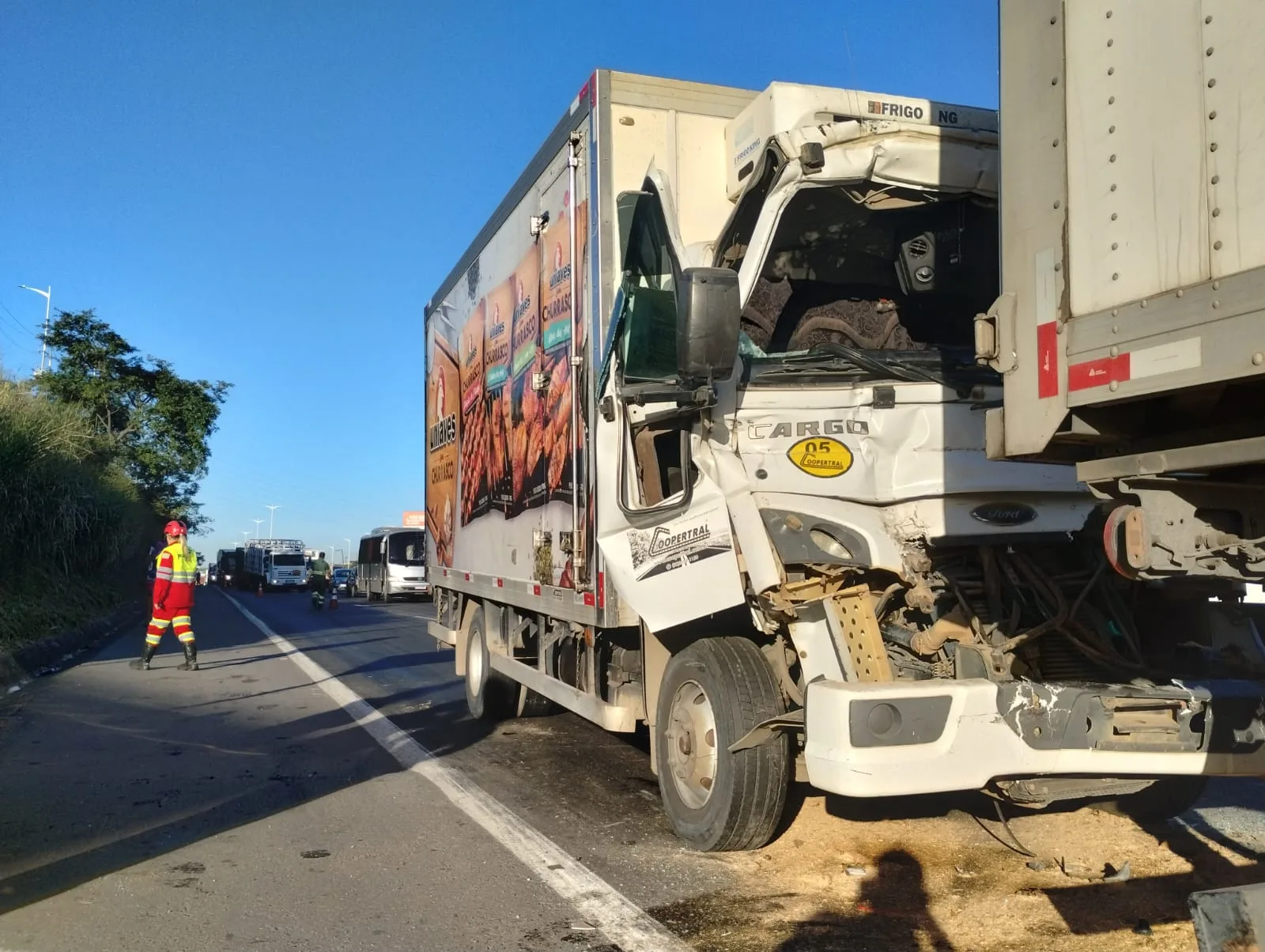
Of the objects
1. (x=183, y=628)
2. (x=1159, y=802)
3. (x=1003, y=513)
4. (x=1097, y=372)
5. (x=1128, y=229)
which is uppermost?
(x=1128, y=229)

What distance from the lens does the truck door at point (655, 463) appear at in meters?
4.94

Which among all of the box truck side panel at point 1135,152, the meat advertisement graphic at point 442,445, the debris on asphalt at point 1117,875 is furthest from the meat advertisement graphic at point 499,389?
the box truck side panel at point 1135,152

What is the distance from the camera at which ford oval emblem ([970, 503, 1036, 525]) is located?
432cm

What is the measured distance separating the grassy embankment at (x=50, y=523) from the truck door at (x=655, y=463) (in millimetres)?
11179

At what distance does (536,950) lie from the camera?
157 inches

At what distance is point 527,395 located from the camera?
25.2 feet

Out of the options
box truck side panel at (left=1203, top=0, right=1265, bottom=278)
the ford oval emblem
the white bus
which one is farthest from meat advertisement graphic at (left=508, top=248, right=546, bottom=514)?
the white bus

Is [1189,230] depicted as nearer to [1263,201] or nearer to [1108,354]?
[1263,201]

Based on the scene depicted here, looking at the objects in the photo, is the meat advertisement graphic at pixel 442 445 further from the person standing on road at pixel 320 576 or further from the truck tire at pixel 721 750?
the person standing on road at pixel 320 576

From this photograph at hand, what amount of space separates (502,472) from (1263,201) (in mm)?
6611

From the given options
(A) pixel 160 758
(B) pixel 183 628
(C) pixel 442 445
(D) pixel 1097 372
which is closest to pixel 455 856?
(A) pixel 160 758

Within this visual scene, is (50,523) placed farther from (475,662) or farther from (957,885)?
(957,885)

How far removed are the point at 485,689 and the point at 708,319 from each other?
5.70 meters

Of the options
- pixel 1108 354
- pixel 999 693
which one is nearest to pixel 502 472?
pixel 999 693
